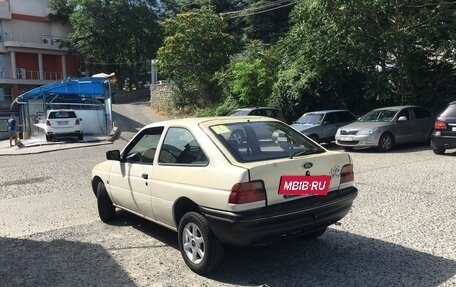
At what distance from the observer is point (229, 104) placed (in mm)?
28234

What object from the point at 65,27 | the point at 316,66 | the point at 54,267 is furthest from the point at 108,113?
the point at 65,27

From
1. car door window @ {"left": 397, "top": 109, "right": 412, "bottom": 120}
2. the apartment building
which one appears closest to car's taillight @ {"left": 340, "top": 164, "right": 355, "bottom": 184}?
car door window @ {"left": 397, "top": 109, "right": 412, "bottom": 120}

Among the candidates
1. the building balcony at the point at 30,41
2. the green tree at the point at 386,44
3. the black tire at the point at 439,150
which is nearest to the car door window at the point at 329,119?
the green tree at the point at 386,44

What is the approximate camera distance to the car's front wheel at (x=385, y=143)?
48.2ft

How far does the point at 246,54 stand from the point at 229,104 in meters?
3.15

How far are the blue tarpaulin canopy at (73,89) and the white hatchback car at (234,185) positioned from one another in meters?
24.8

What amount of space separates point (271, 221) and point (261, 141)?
107 cm

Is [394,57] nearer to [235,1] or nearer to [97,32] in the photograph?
[235,1]

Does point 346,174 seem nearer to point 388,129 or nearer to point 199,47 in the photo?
point 388,129

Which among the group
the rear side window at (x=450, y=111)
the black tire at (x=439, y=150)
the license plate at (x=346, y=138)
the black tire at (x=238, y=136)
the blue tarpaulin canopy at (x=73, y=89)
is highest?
the blue tarpaulin canopy at (x=73, y=89)

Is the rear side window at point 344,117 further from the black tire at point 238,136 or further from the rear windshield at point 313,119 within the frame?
the black tire at point 238,136

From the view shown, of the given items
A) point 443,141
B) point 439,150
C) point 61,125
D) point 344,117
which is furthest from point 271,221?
point 61,125

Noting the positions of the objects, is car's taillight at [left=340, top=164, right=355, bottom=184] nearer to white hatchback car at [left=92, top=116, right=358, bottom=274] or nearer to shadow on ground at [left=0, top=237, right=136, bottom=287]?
white hatchback car at [left=92, top=116, right=358, bottom=274]

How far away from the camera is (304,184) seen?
15.4 ft
